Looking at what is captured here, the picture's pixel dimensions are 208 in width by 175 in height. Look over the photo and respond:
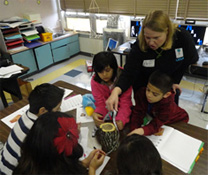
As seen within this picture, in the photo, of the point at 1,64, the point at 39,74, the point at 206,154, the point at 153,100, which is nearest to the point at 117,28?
the point at 39,74

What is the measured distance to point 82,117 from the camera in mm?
1196

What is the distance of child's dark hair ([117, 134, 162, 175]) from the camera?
0.61 meters

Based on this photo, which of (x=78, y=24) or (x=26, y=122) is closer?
(x=26, y=122)

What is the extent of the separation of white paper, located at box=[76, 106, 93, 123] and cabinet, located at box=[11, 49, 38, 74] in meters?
2.68

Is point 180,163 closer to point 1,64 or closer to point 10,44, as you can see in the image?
A: point 1,64

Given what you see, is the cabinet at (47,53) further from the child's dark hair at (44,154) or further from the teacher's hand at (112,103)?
the child's dark hair at (44,154)

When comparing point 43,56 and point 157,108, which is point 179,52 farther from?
point 43,56

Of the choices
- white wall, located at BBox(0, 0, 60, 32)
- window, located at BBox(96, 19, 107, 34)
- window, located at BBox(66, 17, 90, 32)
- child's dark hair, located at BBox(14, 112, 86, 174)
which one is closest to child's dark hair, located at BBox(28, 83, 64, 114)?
child's dark hair, located at BBox(14, 112, 86, 174)

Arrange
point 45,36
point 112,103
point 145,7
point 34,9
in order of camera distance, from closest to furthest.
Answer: point 112,103 < point 145,7 < point 45,36 < point 34,9

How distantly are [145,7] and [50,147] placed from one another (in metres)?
3.29

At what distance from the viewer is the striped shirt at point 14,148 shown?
90cm

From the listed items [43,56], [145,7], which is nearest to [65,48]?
[43,56]

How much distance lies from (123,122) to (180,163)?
38 cm

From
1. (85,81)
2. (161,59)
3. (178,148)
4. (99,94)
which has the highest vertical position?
(161,59)
